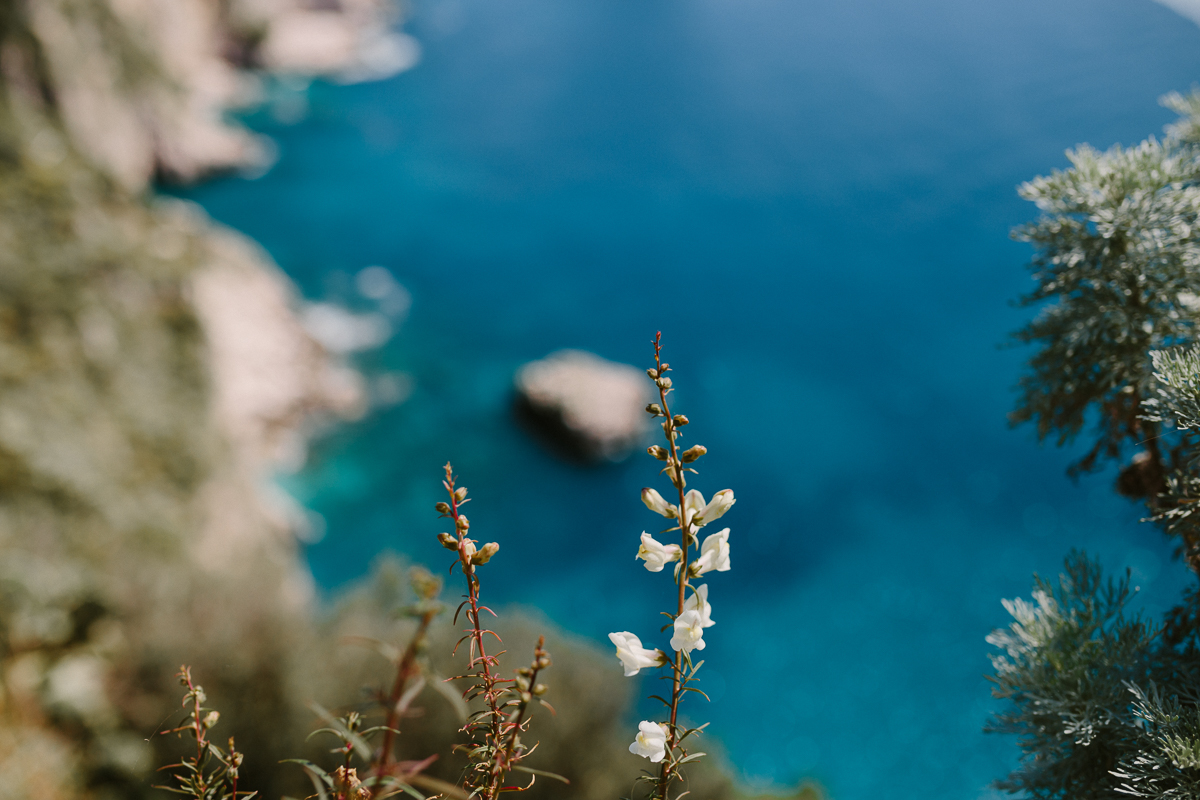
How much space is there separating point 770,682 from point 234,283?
14.4m

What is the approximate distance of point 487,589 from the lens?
13.1 meters

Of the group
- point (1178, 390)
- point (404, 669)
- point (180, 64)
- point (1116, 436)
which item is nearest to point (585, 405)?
point (1116, 436)

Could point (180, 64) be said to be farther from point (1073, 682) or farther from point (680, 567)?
point (1073, 682)

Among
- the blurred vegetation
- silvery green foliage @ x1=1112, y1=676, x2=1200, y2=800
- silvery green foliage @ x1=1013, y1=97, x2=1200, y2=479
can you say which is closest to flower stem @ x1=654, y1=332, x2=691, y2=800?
silvery green foliage @ x1=1112, y1=676, x2=1200, y2=800

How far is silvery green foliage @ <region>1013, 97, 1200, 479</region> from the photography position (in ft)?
5.20

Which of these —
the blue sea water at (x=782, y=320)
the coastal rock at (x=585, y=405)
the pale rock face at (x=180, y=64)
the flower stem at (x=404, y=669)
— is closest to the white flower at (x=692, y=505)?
the flower stem at (x=404, y=669)

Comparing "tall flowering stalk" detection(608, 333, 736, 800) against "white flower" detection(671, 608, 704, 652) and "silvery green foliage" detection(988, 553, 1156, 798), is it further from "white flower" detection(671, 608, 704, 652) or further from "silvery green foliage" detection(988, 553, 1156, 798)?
"silvery green foliage" detection(988, 553, 1156, 798)

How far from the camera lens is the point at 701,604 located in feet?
3.75

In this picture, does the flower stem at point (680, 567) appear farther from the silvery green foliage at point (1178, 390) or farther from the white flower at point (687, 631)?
the silvery green foliage at point (1178, 390)

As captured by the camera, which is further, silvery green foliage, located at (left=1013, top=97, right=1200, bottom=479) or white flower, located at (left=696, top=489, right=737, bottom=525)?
silvery green foliage, located at (left=1013, top=97, right=1200, bottom=479)

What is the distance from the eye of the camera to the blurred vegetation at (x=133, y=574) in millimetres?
5078

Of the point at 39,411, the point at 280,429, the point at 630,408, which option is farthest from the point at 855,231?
the point at 39,411

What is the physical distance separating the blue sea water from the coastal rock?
1.88 feet

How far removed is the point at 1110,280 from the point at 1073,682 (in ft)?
2.93
